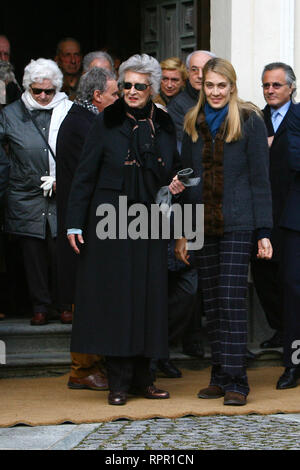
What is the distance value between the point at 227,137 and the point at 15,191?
204cm

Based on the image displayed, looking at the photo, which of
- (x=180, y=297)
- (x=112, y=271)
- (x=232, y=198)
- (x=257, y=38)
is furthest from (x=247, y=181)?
(x=257, y=38)

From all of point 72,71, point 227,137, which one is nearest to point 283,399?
point 227,137

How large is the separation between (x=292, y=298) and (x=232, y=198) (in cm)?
104

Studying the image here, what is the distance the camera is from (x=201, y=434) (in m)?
6.62

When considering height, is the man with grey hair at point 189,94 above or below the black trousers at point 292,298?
above

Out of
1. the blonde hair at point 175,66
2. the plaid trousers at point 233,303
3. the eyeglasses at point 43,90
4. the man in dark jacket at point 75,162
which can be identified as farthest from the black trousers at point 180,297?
the blonde hair at point 175,66

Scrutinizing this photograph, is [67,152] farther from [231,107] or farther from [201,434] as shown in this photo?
[201,434]

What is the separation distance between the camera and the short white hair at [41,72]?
8875 millimetres

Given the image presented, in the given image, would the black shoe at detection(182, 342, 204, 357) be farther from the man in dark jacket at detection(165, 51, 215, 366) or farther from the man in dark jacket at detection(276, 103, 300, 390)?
the man in dark jacket at detection(276, 103, 300, 390)

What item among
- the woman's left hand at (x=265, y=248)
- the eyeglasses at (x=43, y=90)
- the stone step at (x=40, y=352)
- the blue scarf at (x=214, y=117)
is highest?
the eyeglasses at (x=43, y=90)

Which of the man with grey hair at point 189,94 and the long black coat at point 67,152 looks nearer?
the long black coat at point 67,152

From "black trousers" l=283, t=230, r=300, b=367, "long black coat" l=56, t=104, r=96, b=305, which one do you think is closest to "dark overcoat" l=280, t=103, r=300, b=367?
"black trousers" l=283, t=230, r=300, b=367

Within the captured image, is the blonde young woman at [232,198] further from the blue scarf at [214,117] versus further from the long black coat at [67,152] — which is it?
the long black coat at [67,152]

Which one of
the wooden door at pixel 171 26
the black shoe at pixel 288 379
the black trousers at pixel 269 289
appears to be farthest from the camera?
the wooden door at pixel 171 26
